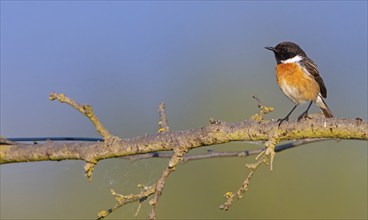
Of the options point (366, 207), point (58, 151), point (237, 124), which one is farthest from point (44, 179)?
point (237, 124)

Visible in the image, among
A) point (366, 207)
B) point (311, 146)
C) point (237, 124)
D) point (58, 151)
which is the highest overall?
point (311, 146)

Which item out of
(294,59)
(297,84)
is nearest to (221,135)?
(297,84)

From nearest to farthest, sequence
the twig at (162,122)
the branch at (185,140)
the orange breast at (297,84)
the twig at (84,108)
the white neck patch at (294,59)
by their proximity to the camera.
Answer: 1. the branch at (185,140)
2. the twig at (84,108)
3. the twig at (162,122)
4. the orange breast at (297,84)
5. the white neck patch at (294,59)

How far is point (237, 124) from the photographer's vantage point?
3227 millimetres

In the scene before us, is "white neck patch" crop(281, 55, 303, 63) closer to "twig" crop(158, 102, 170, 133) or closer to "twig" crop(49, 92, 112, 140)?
"twig" crop(158, 102, 170, 133)

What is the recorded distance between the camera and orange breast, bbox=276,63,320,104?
516 centimetres

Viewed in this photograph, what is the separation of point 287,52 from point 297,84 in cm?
35

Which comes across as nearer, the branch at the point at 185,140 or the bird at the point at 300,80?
the branch at the point at 185,140

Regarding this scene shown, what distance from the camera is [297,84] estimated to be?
5.16 meters

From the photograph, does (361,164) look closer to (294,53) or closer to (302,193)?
(302,193)

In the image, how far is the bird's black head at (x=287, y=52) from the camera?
539 cm

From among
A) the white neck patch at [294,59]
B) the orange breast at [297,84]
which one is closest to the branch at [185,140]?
the orange breast at [297,84]

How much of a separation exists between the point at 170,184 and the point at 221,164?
758 millimetres

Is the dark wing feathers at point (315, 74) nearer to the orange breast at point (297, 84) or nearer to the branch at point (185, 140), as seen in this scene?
the orange breast at point (297, 84)
